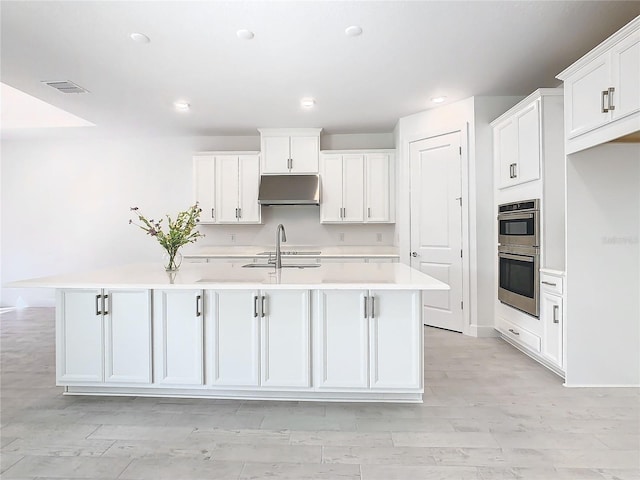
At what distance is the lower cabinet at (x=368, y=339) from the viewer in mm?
2309

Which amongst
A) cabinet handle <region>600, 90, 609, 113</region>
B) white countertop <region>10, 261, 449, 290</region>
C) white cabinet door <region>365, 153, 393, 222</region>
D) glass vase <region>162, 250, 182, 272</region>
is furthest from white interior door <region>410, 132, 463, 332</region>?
glass vase <region>162, 250, 182, 272</region>

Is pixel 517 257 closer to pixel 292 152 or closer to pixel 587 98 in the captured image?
pixel 587 98

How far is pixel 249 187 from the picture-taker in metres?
5.17

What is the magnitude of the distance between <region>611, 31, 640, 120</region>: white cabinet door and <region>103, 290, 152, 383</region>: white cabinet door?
3.05m

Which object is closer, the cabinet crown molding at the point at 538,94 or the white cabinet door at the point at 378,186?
the cabinet crown molding at the point at 538,94

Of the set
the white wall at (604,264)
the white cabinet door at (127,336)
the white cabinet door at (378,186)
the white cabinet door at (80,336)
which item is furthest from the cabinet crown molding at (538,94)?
the white cabinet door at (80,336)

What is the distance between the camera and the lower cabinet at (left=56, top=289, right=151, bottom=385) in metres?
2.44

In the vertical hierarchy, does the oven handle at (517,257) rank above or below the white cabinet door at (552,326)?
above

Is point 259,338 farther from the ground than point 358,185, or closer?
closer

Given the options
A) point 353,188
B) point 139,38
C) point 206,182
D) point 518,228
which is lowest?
point 518,228

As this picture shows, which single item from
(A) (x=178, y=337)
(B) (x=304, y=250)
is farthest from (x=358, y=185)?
(A) (x=178, y=337)

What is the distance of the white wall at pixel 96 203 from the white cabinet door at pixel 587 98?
304cm

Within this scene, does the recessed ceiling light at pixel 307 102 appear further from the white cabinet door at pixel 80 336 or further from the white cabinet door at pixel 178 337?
the white cabinet door at pixel 80 336

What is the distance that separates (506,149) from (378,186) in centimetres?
178
